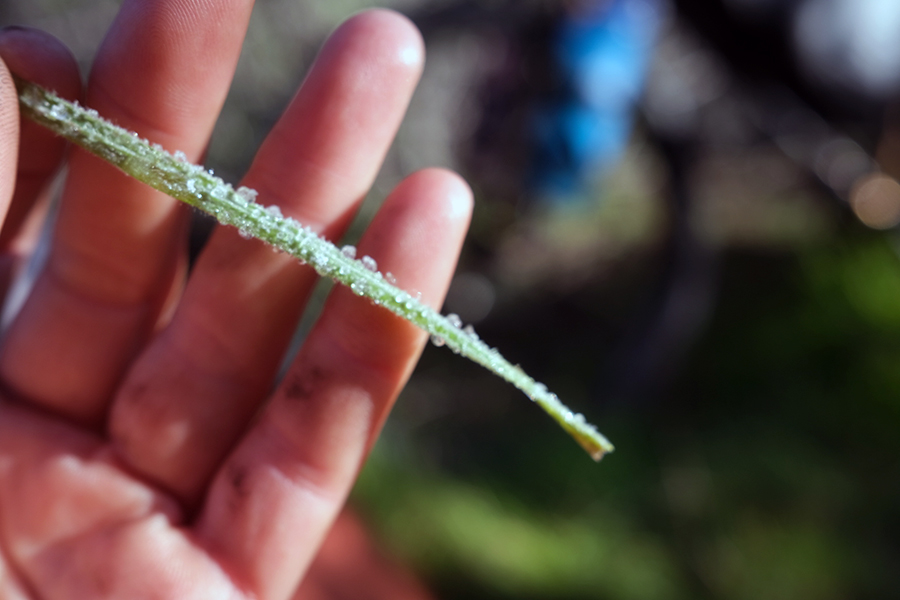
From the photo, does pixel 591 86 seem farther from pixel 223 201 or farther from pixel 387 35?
pixel 223 201

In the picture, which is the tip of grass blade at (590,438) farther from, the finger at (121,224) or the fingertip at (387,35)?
the finger at (121,224)

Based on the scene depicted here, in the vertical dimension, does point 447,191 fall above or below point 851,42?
below

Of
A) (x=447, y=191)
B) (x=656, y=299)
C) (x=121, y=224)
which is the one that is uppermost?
(x=656, y=299)

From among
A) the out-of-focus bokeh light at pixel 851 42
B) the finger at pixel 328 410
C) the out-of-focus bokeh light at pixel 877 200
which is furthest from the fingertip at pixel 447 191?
the out-of-focus bokeh light at pixel 877 200

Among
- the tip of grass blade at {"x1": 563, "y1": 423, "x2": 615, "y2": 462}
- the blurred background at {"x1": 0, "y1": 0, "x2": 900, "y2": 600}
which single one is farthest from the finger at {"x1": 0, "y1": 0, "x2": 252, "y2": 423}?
the blurred background at {"x1": 0, "y1": 0, "x2": 900, "y2": 600}

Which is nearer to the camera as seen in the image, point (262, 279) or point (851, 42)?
point (262, 279)

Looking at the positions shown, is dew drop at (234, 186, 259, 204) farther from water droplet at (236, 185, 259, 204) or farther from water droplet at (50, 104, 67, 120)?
water droplet at (50, 104, 67, 120)

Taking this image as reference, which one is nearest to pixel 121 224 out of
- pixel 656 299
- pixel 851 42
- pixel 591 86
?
pixel 591 86
